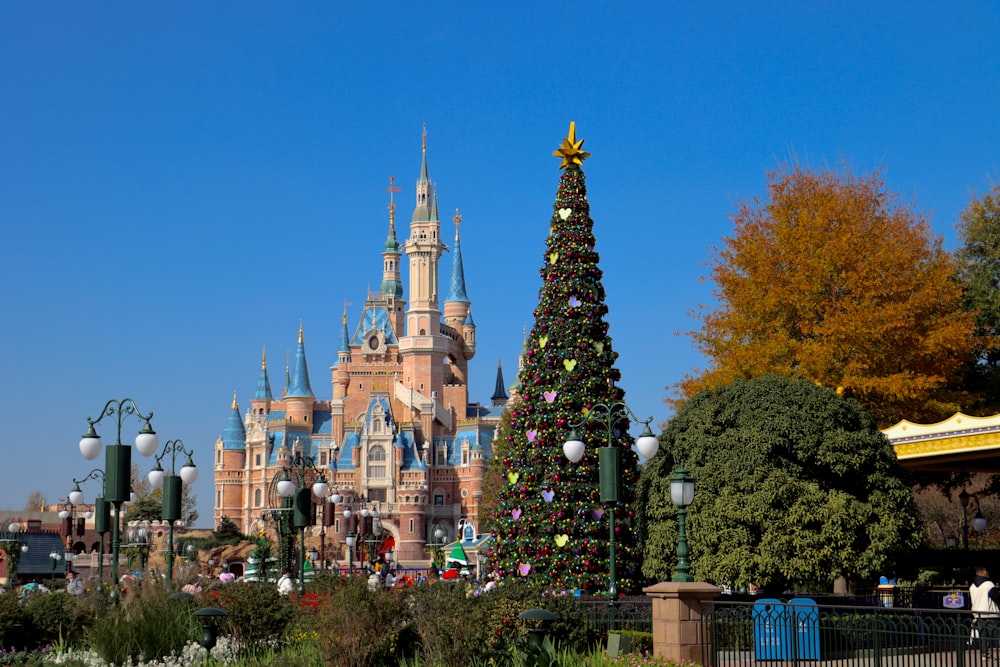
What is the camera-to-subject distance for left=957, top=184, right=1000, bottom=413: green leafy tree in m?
34.2

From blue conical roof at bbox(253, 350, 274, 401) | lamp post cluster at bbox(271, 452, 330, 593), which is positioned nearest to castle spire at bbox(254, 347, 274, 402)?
blue conical roof at bbox(253, 350, 274, 401)

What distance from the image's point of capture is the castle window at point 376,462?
10088 centimetres

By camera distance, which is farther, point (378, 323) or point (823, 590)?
point (378, 323)

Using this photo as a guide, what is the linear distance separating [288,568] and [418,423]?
7762 centimetres

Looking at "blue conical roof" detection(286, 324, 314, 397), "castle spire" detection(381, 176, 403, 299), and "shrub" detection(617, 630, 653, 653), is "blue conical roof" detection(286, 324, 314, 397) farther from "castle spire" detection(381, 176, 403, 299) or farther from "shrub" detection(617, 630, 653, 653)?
"shrub" detection(617, 630, 653, 653)

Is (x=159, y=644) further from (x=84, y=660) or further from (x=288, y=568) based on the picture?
(x=288, y=568)

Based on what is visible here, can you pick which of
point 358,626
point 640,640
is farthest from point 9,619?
point 640,640

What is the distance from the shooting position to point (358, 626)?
1252cm

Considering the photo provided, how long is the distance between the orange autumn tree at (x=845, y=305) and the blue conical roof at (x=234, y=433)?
8442cm

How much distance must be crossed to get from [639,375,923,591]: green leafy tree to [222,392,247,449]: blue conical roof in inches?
3649

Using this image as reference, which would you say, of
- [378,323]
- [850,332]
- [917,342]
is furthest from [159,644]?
[378,323]

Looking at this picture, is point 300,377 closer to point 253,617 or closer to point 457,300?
point 457,300

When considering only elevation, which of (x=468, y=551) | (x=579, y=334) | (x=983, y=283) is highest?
(x=983, y=283)

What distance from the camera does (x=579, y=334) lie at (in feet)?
81.8
